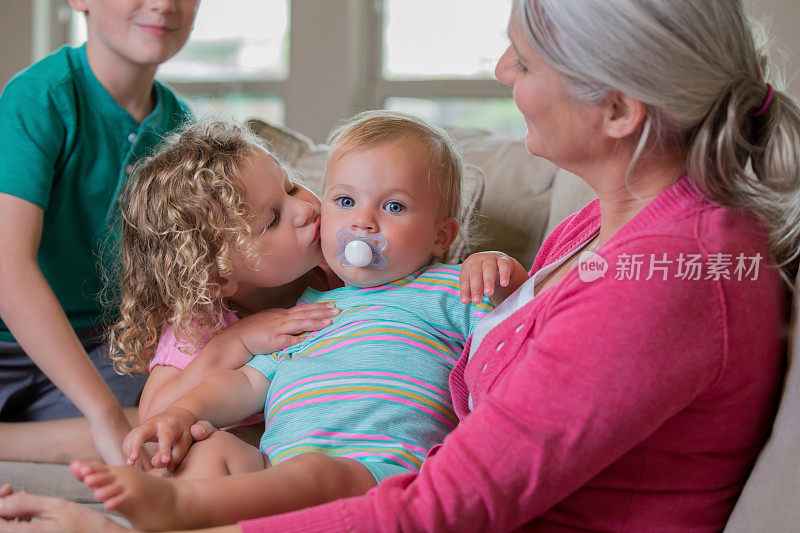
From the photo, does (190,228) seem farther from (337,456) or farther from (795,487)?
(795,487)

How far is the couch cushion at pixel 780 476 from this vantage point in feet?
2.70

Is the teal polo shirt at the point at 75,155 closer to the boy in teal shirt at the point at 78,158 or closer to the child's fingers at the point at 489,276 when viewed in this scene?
the boy in teal shirt at the point at 78,158

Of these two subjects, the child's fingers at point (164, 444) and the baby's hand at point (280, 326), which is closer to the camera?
the child's fingers at point (164, 444)

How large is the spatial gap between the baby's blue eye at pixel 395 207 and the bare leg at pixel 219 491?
471 mm

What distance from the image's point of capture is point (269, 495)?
92 centimetres

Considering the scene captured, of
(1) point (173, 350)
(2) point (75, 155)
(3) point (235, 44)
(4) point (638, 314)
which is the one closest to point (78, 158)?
(2) point (75, 155)

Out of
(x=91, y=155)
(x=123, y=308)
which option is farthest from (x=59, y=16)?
(x=123, y=308)

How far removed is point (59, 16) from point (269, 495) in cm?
410

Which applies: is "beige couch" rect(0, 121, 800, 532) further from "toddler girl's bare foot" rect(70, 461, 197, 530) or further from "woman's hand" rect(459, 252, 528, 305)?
"toddler girl's bare foot" rect(70, 461, 197, 530)

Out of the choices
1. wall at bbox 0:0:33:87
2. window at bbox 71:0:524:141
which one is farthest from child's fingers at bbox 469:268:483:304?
wall at bbox 0:0:33:87

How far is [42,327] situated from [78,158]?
420mm

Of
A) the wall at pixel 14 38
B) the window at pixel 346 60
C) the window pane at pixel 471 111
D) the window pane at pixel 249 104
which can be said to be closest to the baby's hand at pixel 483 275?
the window at pixel 346 60

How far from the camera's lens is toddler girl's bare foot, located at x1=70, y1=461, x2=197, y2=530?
0.81 meters

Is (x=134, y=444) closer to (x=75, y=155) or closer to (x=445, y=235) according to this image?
(x=445, y=235)
